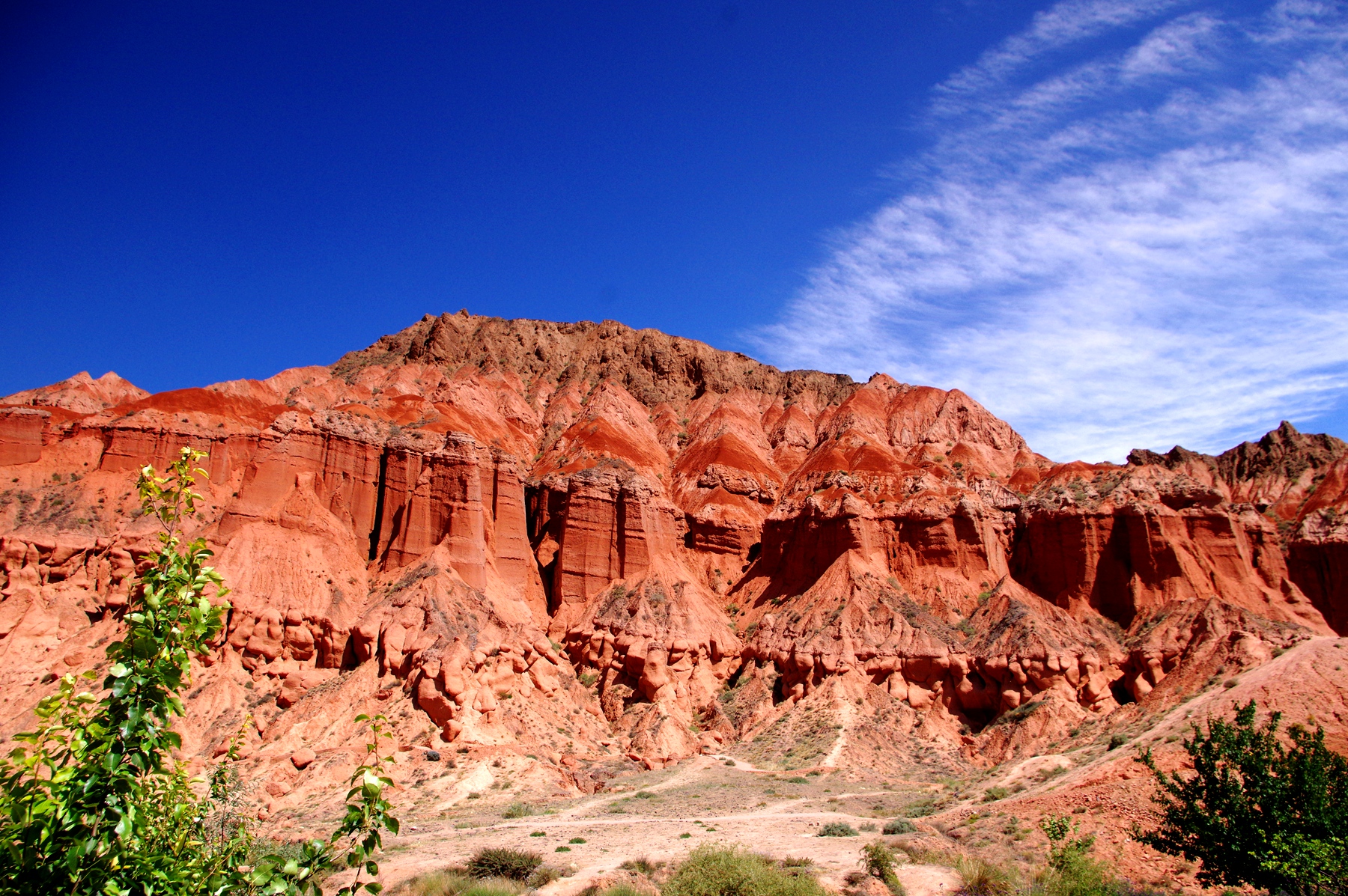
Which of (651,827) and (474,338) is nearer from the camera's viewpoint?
(651,827)

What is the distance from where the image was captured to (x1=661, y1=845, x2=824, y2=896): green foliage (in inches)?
792

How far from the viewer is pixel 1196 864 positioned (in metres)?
20.2

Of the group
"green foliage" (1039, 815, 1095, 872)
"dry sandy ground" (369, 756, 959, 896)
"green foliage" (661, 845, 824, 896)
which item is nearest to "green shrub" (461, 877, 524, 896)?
"dry sandy ground" (369, 756, 959, 896)

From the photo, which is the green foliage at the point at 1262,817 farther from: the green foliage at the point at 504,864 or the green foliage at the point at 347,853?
the green foliage at the point at 347,853

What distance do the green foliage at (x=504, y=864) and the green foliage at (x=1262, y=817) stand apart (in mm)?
16102

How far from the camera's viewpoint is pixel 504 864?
23.7 meters

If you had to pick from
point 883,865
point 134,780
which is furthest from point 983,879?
point 134,780

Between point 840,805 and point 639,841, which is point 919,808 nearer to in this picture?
point 840,805

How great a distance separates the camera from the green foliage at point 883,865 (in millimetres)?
21391

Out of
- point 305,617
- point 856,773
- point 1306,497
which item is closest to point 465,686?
point 305,617

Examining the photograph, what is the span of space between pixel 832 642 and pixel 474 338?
53.6 meters

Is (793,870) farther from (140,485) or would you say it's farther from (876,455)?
(876,455)

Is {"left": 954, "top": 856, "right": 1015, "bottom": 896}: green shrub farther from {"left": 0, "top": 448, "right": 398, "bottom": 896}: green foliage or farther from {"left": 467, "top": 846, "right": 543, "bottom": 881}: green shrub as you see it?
{"left": 0, "top": 448, "right": 398, "bottom": 896}: green foliage

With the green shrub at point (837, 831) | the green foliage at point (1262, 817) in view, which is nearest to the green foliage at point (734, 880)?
the green shrub at point (837, 831)
